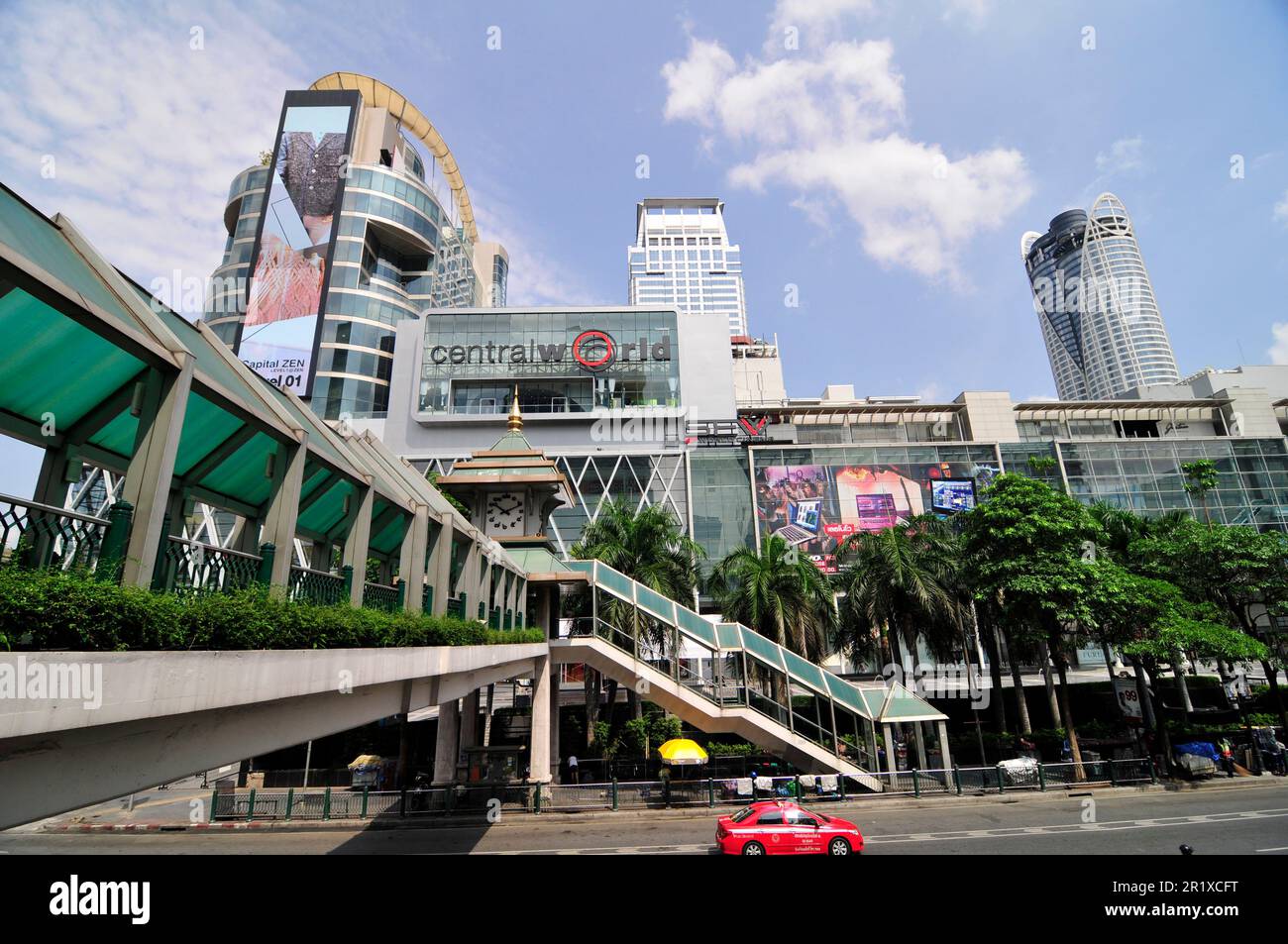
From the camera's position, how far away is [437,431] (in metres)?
58.1

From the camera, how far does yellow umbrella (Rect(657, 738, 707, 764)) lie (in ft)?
69.0

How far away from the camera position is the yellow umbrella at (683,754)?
21.0 metres

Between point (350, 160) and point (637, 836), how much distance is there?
7736 centimetres

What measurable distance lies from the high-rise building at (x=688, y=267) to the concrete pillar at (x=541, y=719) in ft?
497

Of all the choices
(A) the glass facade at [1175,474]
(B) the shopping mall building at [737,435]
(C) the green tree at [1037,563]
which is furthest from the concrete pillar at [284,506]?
(A) the glass facade at [1175,474]

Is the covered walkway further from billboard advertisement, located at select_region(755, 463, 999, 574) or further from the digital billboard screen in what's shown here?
the digital billboard screen

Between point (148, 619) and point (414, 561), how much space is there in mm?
6430

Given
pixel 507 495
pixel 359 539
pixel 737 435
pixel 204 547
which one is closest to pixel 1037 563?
pixel 507 495

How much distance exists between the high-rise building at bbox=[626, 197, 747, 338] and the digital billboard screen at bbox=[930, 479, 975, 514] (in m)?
120

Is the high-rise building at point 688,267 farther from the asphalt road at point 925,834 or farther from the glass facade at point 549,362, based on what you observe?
the asphalt road at point 925,834

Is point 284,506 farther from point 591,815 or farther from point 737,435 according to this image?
point 737,435

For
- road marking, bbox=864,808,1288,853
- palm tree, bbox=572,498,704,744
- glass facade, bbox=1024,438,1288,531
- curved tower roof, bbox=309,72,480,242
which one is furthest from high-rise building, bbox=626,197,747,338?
road marking, bbox=864,808,1288,853
